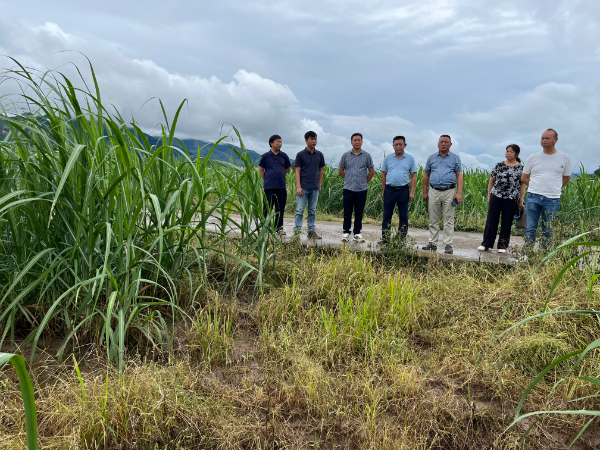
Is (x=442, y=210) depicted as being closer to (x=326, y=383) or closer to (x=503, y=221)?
(x=503, y=221)

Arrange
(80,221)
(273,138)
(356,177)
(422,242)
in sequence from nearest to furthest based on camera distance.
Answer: (80,221), (356,177), (273,138), (422,242)

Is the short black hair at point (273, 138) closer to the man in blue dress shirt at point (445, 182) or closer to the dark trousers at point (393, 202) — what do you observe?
the dark trousers at point (393, 202)

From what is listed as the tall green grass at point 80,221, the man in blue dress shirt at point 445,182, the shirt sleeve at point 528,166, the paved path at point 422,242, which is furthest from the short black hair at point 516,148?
the tall green grass at point 80,221

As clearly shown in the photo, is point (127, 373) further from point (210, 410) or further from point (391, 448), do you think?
point (391, 448)

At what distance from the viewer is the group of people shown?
505 cm

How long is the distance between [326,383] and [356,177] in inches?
155

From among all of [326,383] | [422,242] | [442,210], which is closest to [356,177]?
[442,210]

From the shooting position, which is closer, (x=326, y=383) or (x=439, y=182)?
(x=326, y=383)

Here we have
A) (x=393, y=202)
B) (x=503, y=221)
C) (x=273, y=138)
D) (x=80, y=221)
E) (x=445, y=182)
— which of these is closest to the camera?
(x=80, y=221)

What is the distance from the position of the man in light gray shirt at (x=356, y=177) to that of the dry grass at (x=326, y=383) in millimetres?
2453

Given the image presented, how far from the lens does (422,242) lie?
6051 millimetres

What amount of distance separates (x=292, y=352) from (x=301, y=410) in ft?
1.54

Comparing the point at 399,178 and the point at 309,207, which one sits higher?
the point at 399,178

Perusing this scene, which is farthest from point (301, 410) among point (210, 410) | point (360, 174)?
point (360, 174)
